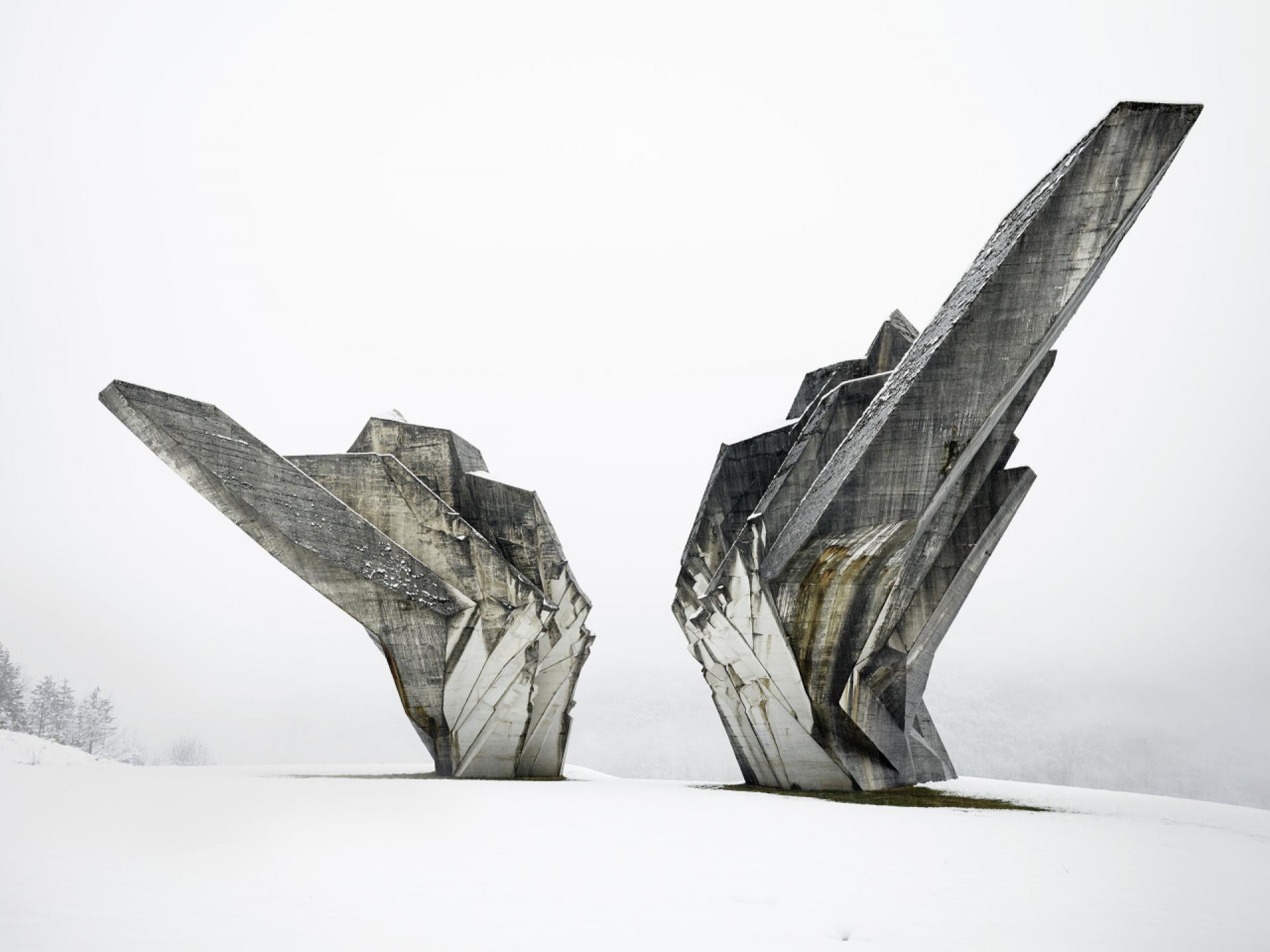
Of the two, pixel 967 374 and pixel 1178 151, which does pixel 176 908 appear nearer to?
pixel 967 374

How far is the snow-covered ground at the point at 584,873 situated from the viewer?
3779mm

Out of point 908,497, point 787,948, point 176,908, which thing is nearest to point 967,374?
point 908,497

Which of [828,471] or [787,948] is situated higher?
[828,471]

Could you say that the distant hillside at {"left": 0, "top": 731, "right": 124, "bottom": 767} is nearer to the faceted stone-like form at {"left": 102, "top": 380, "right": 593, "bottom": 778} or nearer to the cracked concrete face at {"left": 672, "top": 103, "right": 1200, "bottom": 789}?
the faceted stone-like form at {"left": 102, "top": 380, "right": 593, "bottom": 778}

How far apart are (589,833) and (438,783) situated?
3.31 metres

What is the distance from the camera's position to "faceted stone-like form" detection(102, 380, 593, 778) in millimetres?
10438

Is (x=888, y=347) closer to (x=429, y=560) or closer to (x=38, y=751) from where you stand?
(x=429, y=560)

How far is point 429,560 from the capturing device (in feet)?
37.5

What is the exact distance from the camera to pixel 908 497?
849 cm

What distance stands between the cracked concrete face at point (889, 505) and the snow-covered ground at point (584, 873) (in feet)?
7.09

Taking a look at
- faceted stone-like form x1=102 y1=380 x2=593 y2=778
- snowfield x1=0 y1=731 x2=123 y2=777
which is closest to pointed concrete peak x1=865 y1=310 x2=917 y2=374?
faceted stone-like form x1=102 y1=380 x2=593 y2=778

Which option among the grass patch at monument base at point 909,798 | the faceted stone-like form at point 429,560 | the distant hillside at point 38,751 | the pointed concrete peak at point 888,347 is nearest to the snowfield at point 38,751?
the distant hillside at point 38,751

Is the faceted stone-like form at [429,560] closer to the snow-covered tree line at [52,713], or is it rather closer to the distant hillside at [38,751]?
the distant hillside at [38,751]

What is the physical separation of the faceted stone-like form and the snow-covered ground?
3.48 m
